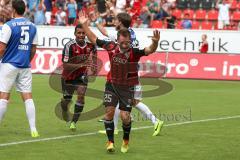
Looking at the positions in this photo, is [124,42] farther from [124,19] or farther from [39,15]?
[39,15]

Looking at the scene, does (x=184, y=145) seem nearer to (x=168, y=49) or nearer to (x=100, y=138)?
(x=100, y=138)

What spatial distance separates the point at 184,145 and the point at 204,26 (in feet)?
76.0

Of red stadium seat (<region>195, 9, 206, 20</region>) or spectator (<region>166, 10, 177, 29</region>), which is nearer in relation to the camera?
spectator (<region>166, 10, 177, 29</region>)

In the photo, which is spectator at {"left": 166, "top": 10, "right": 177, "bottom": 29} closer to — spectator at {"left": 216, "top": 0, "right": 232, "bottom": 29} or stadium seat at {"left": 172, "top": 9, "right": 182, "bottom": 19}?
stadium seat at {"left": 172, "top": 9, "right": 182, "bottom": 19}

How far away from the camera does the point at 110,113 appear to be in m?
11.1

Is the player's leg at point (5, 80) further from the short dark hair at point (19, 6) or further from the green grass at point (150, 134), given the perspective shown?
the short dark hair at point (19, 6)

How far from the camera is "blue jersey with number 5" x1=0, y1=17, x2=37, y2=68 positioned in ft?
39.5

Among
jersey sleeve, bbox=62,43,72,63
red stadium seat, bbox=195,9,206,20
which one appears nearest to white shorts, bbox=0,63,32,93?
jersey sleeve, bbox=62,43,72,63

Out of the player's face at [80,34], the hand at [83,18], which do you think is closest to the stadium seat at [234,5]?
the player's face at [80,34]

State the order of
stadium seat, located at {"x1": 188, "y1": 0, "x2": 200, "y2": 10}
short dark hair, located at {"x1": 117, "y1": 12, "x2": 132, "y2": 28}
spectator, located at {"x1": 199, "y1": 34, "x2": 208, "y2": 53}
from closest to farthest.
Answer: short dark hair, located at {"x1": 117, "y1": 12, "x2": 132, "y2": 28} → spectator, located at {"x1": 199, "y1": 34, "x2": 208, "y2": 53} → stadium seat, located at {"x1": 188, "y1": 0, "x2": 200, "y2": 10}

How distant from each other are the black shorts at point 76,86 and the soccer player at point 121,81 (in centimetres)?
260

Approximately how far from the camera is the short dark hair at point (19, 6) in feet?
39.3

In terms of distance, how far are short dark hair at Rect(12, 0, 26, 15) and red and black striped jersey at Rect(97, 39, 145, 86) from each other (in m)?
1.79

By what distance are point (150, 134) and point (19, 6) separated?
3551mm
